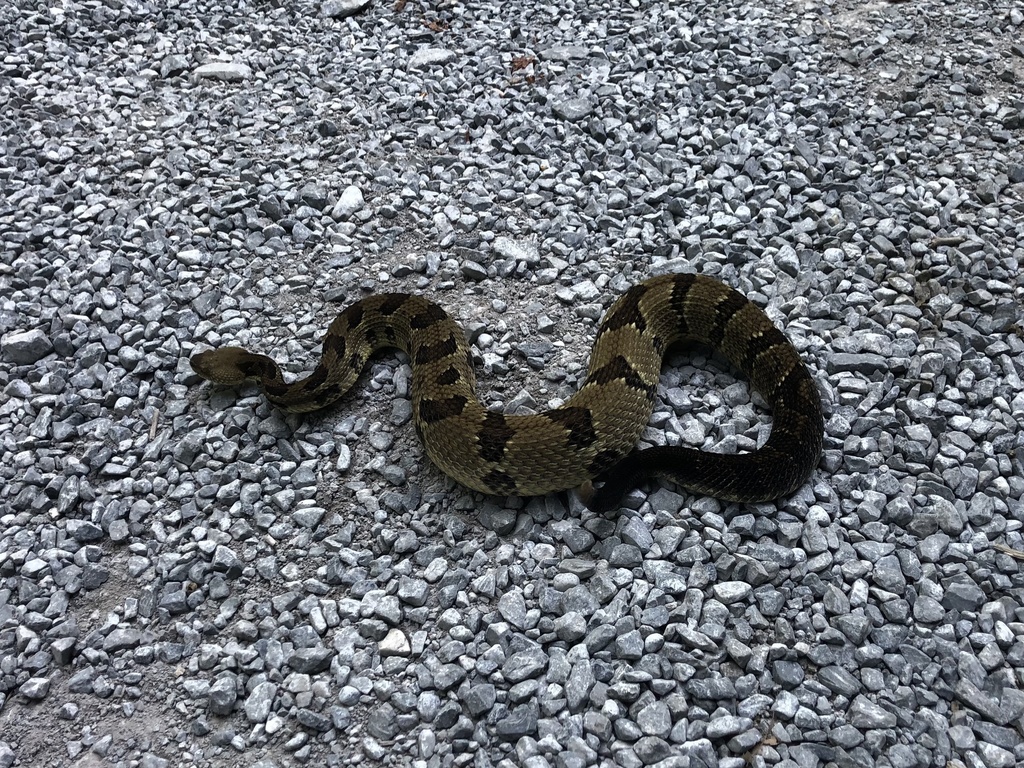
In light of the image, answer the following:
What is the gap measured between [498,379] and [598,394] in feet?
2.80

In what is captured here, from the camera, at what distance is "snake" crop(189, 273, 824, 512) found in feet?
14.8

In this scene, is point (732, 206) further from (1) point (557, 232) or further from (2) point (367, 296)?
(2) point (367, 296)

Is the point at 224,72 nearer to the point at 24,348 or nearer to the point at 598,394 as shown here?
the point at 24,348

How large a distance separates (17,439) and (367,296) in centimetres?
246

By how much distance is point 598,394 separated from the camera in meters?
4.88

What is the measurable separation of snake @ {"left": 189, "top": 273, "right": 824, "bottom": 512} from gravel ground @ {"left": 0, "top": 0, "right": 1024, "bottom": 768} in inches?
6.8

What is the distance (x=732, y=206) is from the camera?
632 cm

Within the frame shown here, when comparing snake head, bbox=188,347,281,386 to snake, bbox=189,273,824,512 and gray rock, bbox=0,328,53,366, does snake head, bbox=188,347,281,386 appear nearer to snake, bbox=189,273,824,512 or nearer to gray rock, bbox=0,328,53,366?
snake, bbox=189,273,824,512

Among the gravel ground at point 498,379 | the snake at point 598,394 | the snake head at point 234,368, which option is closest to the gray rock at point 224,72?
the gravel ground at point 498,379

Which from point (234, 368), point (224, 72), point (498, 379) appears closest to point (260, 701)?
point (234, 368)

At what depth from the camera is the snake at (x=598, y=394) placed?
177 inches

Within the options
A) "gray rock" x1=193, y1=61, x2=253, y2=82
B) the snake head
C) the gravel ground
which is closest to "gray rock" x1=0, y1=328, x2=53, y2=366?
the gravel ground

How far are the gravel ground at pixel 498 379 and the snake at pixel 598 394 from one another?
0.57ft

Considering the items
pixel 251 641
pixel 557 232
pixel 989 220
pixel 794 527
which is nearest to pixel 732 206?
pixel 557 232
